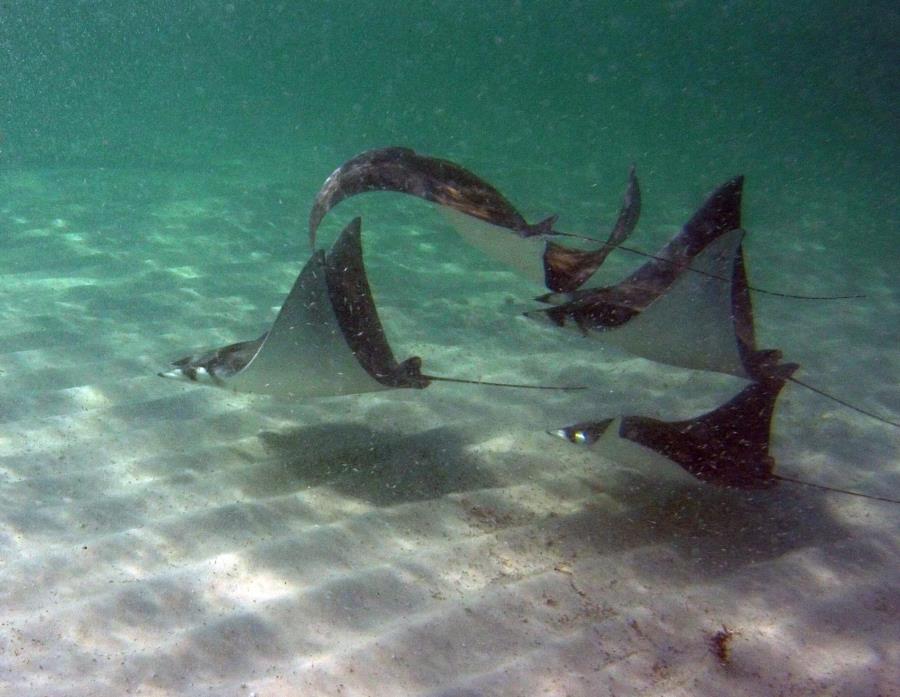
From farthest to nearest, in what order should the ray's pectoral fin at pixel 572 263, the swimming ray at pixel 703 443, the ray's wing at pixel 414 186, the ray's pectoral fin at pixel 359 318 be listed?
the ray's pectoral fin at pixel 572 263 → the ray's wing at pixel 414 186 → the ray's pectoral fin at pixel 359 318 → the swimming ray at pixel 703 443

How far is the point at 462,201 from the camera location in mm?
4039

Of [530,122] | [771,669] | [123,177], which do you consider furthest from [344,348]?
[530,122]

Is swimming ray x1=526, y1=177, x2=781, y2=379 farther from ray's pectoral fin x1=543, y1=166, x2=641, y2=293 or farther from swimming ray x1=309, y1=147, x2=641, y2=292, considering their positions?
swimming ray x1=309, y1=147, x2=641, y2=292

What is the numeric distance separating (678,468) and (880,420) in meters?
3.20

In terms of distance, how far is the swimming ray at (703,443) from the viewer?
3.03 meters

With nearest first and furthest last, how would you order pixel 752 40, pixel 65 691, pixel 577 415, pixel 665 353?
pixel 65 691, pixel 665 353, pixel 577 415, pixel 752 40

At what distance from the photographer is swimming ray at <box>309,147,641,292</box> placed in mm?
4035

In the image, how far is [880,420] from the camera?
16.3 ft

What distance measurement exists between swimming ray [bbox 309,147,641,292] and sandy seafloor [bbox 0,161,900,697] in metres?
1.17

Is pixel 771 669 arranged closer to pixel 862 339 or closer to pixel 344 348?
pixel 344 348

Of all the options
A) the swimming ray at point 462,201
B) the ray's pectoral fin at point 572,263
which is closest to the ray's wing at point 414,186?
the swimming ray at point 462,201

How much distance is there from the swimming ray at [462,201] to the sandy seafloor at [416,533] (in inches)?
46.2

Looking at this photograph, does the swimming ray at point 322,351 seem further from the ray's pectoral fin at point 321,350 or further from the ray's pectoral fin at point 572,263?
the ray's pectoral fin at point 572,263

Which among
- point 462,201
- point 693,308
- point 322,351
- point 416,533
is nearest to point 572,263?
point 462,201
